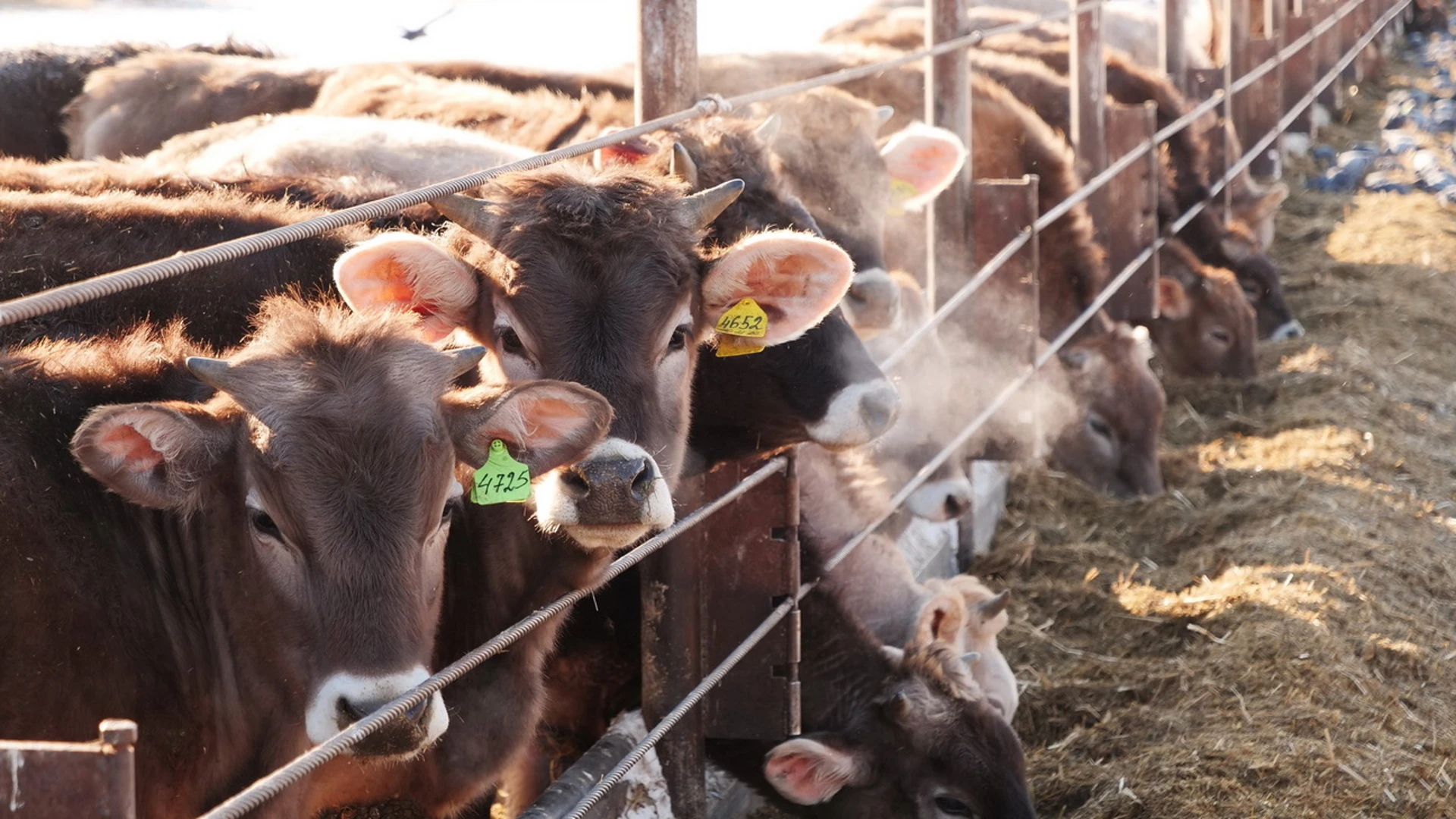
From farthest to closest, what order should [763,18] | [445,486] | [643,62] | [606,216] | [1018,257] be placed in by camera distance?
[763,18] → [1018,257] → [643,62] → [606,216] → [445,486]

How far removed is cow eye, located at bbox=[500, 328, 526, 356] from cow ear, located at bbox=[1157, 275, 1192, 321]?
21.2 ft

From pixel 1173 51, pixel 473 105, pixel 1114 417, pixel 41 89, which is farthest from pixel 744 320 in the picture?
pixel 1173 51

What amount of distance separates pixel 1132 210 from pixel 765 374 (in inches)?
160

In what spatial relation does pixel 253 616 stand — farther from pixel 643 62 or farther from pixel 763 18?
pixel 763 18

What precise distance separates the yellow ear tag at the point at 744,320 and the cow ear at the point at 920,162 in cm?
205

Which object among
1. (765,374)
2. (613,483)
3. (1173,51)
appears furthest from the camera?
(1173,51)

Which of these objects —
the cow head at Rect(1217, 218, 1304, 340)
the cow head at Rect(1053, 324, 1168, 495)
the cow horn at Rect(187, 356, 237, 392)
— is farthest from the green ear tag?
the cow head at Rect(1217, 218, 1304, 340)

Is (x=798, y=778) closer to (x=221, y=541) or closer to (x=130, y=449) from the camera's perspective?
(x=221, y=541)

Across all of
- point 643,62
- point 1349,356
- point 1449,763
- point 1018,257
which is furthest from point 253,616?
point 1349,356

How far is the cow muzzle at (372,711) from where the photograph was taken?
2.55 meters

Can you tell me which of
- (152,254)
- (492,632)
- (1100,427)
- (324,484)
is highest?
(152,254)

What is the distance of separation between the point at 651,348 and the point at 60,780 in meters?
2.05

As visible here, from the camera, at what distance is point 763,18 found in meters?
15.3

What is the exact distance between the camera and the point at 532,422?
2.94 metres
